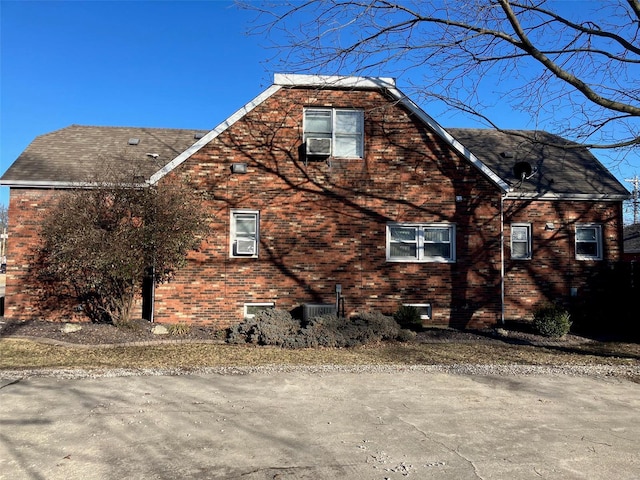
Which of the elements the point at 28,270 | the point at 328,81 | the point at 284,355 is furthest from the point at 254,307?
the point at 328,81

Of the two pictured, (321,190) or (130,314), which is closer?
(130,314)

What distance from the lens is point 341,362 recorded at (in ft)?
27.8

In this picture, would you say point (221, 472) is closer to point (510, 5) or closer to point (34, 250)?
point (510, 5)

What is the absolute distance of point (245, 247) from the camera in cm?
1227

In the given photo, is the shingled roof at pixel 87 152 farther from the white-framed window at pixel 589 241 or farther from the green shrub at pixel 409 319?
the white-framed window at pixel 589 241

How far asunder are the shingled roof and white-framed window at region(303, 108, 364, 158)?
4.53 m

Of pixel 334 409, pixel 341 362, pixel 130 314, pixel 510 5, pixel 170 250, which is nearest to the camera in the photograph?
pixel 334 409

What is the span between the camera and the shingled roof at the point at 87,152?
1227 centimetres

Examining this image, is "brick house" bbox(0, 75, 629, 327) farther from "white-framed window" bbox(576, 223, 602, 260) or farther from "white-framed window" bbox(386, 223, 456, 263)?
"white-framed window" bbox(576, 223, 602, 260)

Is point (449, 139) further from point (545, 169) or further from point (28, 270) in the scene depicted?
point (28, 270)

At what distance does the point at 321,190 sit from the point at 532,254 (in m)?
6.83

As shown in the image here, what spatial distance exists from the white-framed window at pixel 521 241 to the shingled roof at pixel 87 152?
35.3 ft

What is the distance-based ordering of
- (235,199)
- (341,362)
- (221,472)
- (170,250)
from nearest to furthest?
(221,472), (341,362), (170,250), (235,199)

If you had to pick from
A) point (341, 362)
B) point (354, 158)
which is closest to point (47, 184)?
point (354, 158)
